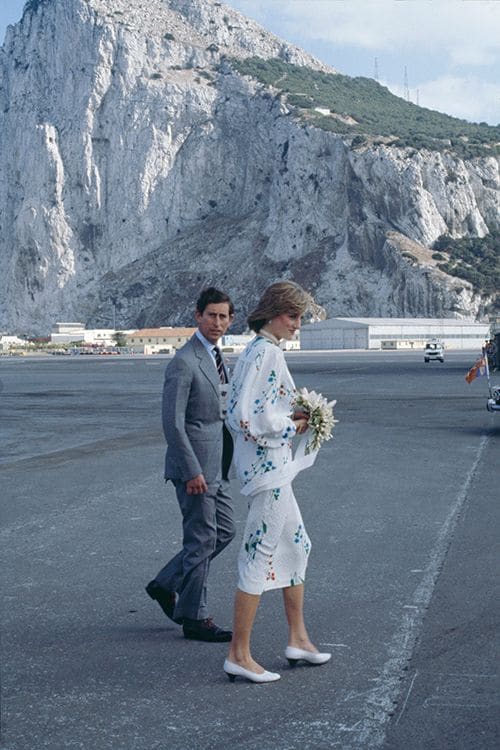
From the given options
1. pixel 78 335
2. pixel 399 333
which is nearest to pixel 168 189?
pixel 78 335

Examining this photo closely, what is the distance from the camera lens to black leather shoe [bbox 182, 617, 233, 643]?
538 centimetres

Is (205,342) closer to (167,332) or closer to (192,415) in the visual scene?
(192,415)

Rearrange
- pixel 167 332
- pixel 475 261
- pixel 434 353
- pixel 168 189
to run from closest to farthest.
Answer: pixel 434 353 → pixel 167 332 → pixel 475 261 → pixel 168 189

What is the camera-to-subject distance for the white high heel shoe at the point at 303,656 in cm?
482

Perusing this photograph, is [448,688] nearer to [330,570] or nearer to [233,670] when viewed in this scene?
[233,670]

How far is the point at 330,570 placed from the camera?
7000 millimetres

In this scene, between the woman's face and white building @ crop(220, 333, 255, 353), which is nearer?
the woman's face

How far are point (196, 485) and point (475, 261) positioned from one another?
13249 centimetres

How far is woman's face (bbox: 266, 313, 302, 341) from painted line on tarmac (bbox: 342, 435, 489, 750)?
5.42ft

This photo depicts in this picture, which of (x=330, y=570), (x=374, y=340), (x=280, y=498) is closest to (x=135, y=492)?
(x=330, y=570)

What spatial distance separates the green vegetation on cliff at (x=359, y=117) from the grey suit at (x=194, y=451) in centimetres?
14004

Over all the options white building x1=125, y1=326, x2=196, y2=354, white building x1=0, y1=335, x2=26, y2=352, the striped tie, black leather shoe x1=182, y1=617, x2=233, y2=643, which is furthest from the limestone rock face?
black leather shoe x1=182, y1=617, x2=233, y2=643

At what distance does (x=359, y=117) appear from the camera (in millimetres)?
168625

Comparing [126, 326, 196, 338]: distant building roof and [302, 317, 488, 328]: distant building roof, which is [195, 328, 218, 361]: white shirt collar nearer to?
[302, 317, 488, 328]: distant building roof
